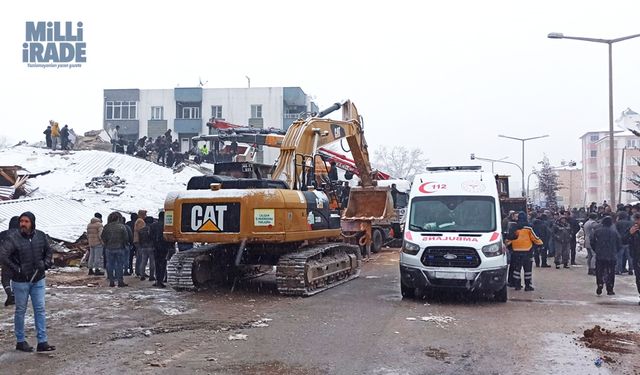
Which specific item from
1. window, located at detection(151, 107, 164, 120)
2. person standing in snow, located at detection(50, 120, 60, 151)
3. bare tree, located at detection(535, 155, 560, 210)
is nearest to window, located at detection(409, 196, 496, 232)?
person standing in snow, located at detection(50, 120, 60, 151)

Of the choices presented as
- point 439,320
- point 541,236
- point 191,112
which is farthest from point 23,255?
point 191,112

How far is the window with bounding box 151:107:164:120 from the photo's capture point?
6153 cm

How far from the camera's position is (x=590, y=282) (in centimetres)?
1562

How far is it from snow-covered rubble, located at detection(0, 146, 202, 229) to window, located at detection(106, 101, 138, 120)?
2500cm

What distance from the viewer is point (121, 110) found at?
203 ft

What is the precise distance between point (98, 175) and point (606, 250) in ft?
85.7

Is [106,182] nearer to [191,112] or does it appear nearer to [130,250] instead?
[130,250]

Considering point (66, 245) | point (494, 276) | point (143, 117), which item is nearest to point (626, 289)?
point (494, 276)

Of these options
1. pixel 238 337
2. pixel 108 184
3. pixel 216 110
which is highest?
pixel 216 110

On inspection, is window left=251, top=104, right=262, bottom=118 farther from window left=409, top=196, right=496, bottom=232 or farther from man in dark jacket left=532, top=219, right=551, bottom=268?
window left=409, top=196, right=496, bottom=232

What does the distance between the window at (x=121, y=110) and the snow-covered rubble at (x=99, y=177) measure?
24995mm

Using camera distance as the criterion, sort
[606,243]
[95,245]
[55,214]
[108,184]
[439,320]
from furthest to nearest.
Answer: [108,184], [55,214], [95,245], [606,243], [439,320]

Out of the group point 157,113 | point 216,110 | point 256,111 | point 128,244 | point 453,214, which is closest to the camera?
point 453,214

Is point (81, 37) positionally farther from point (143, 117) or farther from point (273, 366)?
point (273, 366)
